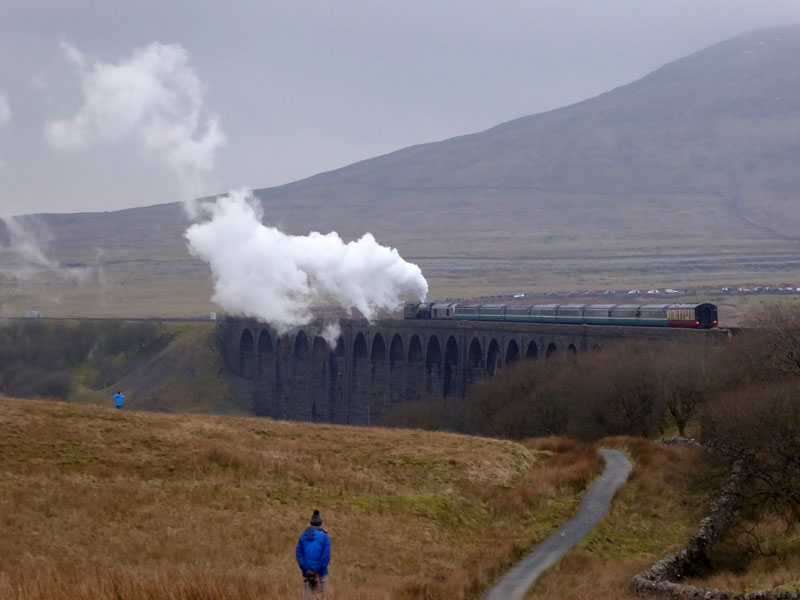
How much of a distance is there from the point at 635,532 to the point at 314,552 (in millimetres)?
16196

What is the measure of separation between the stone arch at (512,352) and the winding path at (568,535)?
1727 inches

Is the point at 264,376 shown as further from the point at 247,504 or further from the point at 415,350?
the point at 247,504

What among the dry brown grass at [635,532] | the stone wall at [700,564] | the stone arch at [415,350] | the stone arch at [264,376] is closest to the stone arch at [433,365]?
the stone arch at [415,350]

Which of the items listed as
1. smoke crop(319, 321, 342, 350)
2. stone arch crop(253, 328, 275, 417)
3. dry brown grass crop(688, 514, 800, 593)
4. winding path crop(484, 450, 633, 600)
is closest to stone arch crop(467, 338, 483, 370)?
smoke crop(319, 321, 342, 350)

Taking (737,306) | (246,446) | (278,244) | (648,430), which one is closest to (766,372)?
(648,430)

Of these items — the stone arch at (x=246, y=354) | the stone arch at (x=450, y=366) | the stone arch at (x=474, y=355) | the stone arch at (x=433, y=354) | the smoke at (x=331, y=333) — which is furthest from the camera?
the stone arch at (x=246, y=354)

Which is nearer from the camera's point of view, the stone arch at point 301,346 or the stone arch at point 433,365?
the stone arch at point 433,365

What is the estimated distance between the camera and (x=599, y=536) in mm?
30594

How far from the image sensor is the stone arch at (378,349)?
109562 millimetres

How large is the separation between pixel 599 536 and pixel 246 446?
12369mm

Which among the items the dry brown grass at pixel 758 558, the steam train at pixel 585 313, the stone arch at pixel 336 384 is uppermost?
the steam train at pixel 585 313

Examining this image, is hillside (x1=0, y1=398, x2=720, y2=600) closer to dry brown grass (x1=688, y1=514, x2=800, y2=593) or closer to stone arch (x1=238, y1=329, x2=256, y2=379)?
dry brown grass (x1=688, y1=514, x2=800, y2=593)

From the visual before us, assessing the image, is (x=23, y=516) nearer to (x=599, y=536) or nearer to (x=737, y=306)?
(x=599, y=536)

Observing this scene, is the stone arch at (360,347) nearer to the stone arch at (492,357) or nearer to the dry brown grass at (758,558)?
the stone arch at (492,357)
